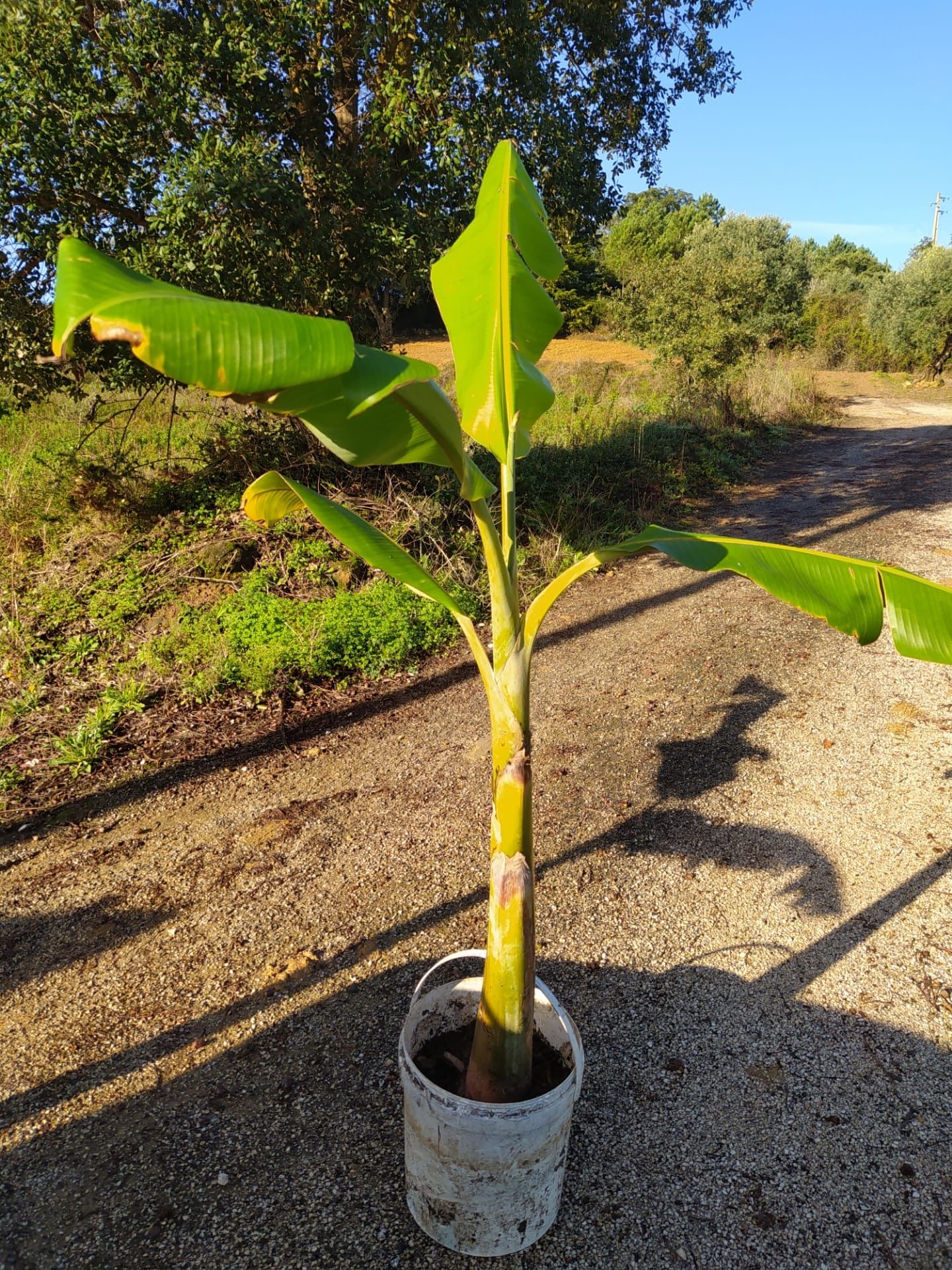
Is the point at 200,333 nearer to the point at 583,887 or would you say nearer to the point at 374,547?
the point at 374,547

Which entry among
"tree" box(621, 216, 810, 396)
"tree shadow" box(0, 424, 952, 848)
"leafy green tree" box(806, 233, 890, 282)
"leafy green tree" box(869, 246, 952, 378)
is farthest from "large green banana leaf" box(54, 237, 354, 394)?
"leafy green tree" box(806, 233, 890, 282)

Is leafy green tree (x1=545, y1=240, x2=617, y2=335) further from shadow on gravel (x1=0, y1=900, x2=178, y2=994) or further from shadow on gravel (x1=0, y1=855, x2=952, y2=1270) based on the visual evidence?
shadow on gravel (x1=0, y1=855, x2=952, y2=1270)

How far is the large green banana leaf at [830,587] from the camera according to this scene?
1.70 metres

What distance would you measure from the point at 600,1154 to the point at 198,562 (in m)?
5.46

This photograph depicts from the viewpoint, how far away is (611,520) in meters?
8.34

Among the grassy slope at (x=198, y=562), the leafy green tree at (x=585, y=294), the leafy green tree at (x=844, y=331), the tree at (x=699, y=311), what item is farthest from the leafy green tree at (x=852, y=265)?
the grassy slope at (x=198, y=562)

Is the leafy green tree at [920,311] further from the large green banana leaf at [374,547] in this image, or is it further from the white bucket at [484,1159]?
the white bucket at [484,1159]

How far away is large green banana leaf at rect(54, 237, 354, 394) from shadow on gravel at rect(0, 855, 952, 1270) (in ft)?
7.15

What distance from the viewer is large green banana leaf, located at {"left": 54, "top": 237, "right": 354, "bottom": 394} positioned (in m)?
1.16

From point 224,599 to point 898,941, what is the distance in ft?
16.6

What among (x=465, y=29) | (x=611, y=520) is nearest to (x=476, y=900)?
(x=611, y=520)

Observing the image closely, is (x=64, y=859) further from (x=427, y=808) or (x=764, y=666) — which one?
(x=764, y=666)

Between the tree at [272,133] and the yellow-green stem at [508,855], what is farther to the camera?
the tree at [272,133]

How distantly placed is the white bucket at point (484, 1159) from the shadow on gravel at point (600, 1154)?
4.7 inches
